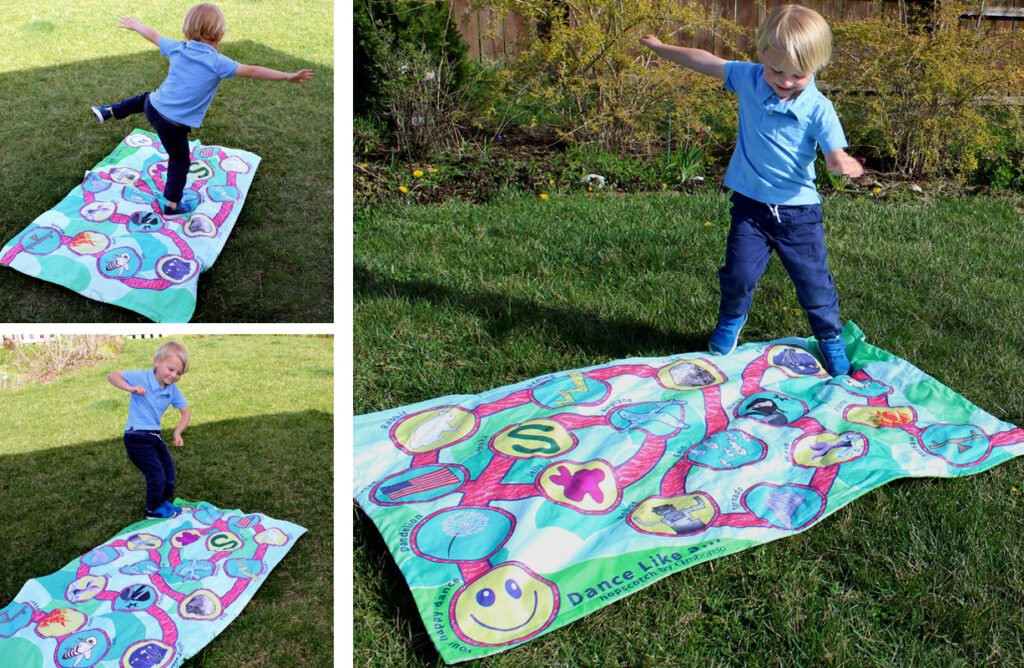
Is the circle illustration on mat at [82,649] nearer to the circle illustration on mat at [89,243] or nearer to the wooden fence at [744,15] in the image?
the circle illustration on mat at [89,243]

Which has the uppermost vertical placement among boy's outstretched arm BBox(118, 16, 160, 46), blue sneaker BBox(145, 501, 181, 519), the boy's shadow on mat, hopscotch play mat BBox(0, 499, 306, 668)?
boy's outstretched arm BBox(118, 16, 160, 46)

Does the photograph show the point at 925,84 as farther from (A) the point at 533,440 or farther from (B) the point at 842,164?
(A) the point at 533,440

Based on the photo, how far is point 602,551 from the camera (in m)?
2.13

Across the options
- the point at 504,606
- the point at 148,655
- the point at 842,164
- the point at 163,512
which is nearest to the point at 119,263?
the point at 163,512

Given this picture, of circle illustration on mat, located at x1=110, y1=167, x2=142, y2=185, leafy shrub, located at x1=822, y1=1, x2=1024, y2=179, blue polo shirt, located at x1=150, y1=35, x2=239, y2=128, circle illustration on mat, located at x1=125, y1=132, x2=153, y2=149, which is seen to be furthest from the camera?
leafy shrub, located at x1=822, y1=1, x2=1024, y2=179

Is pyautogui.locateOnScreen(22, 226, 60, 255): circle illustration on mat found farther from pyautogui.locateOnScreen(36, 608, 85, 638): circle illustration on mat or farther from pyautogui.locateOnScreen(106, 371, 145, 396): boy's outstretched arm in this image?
pyautogui.locateOnScreen(36, 608, 85, 638): circle illustration on mat

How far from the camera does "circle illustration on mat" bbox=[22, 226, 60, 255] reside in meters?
2.90

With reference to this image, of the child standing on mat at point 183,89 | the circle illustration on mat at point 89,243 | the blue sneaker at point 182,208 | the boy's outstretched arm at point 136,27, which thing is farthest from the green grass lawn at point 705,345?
the boy's outstretched arm at point 136,27

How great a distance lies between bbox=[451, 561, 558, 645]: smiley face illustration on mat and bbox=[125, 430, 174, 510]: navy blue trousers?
1654mm

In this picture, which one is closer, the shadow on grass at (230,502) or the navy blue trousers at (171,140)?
the shadow on grass at (230,502)

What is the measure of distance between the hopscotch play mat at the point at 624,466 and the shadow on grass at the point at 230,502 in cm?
60

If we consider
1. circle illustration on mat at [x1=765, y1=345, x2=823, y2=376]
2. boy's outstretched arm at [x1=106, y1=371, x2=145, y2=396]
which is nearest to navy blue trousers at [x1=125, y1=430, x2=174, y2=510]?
boy's outstretched arm at [x1=106, y1=371, x2=145, y2=396]

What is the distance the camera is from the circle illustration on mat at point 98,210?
3.21 meters

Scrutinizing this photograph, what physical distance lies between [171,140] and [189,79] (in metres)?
0.28
